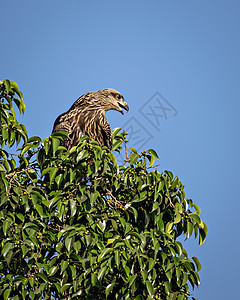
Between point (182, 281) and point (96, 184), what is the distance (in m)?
1.11

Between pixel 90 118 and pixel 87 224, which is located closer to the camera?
pixel 87 224

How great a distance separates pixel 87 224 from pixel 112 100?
2.44m

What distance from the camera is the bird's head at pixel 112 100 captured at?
6563 mm

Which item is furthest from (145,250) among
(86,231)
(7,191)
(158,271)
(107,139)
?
(107,139)

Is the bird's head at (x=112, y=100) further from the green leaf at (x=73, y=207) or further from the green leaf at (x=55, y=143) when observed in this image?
the green leaf at (x=73, y=207)

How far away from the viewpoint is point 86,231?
175 inches

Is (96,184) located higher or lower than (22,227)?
higher

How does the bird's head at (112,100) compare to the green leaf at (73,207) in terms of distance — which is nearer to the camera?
the green leaf at (73,207)

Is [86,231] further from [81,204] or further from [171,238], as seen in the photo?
[171,238]

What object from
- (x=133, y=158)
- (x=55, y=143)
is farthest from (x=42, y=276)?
(x=133, y=158)

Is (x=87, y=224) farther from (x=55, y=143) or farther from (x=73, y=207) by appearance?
(x=55, y=143)

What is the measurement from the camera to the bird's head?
258 inches

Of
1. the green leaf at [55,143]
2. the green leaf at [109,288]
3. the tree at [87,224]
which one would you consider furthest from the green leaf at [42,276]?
the green leaf at [55,143]

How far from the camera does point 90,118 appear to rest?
6.16 metres
